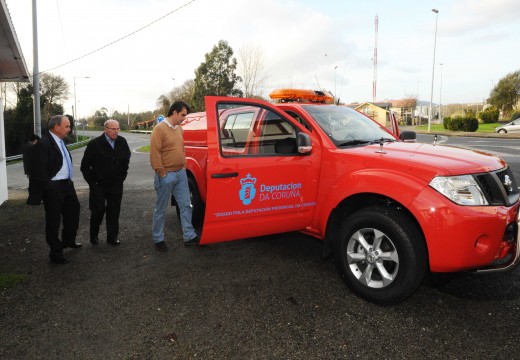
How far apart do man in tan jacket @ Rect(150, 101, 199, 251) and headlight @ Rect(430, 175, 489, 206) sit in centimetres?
281

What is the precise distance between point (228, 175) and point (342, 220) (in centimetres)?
115

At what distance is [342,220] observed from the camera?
3525 mm

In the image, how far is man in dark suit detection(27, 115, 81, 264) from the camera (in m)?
3.97

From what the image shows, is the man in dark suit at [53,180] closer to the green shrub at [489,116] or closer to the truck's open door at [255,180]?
the truck's open door at [255,180]

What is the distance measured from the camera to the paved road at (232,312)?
2.56m

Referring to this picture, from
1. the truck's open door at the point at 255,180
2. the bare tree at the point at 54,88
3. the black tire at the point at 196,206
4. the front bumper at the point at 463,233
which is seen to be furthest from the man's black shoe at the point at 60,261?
the bare tree at the point at 54,88

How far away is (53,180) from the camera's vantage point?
13.8ft

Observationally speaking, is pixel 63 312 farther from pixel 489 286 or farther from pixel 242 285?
pixel 489 286

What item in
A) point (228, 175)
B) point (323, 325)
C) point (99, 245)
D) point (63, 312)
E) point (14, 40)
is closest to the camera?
point (323, 325)

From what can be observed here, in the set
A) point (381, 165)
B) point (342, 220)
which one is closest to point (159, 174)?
point (342, 220)

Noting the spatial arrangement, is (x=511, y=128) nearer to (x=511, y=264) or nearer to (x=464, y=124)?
(x=464, y=124)

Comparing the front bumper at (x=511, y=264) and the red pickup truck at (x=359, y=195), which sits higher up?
the red pickup truck at (x=359, y=195)

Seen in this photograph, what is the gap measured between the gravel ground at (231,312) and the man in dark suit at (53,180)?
0.36 m

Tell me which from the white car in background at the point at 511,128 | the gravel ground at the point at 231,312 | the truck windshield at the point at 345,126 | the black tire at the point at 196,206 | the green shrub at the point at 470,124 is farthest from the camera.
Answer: the green shrub at the point at 470,124
